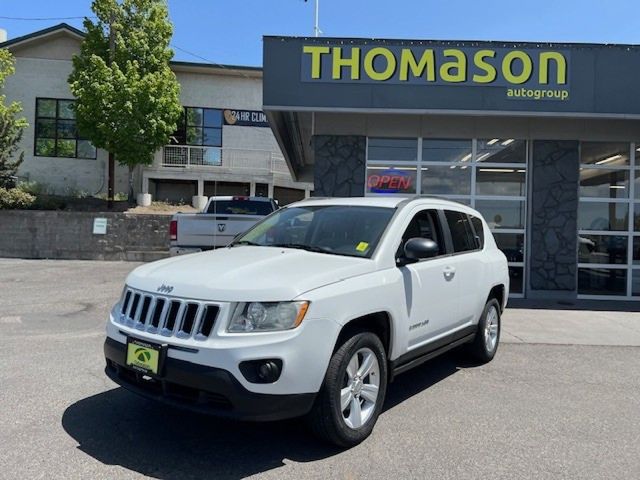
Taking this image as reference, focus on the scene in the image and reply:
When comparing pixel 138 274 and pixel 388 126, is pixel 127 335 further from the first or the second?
pixel 388 126

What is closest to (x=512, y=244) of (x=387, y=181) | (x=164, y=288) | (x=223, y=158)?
(x=387, y=181)

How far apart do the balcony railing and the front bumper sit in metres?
24.2

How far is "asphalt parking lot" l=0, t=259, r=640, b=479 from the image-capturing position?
11.4 feet

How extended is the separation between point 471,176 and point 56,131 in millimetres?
23064

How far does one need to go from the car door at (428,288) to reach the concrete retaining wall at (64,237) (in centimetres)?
1501

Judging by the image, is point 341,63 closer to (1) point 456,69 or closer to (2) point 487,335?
(1) point 456,69

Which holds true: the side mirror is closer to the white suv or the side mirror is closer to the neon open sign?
the white suv

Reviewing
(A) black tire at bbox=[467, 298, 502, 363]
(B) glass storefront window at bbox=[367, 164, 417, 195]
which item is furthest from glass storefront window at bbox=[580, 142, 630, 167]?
(A) black tire at bbox=[467, 298, 502, 363]

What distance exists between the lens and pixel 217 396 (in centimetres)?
334

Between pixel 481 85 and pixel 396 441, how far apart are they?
768cm

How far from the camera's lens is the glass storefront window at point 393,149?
36.3 feet

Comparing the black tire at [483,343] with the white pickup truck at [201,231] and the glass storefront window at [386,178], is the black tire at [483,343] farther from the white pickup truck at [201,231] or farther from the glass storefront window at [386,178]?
the white pickup truck at [201,231]

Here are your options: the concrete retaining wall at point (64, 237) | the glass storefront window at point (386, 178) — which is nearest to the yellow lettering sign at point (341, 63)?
the glass storefront window at point (386, 178)

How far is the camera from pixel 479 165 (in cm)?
1120
